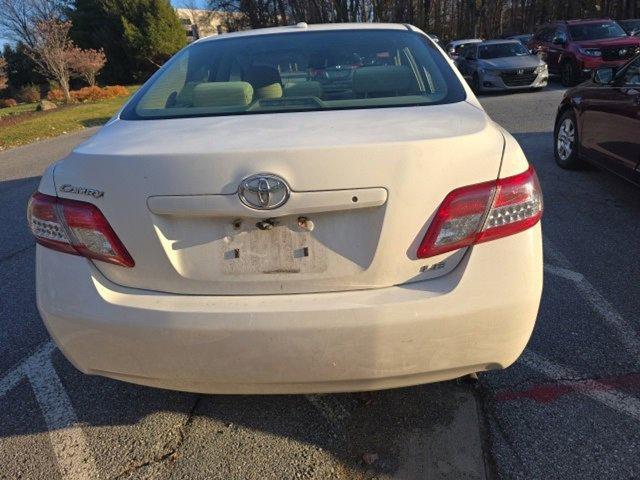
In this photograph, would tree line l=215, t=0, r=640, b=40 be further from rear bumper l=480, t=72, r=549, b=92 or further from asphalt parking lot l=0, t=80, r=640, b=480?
asphalt parking lot l=0, t=80, r=640, b=480

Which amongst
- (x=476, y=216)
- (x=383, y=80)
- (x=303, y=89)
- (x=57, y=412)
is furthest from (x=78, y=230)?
(x=383, y=80)

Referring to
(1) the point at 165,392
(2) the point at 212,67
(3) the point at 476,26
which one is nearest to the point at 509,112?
(2) the point at 212,67

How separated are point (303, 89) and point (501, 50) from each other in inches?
545

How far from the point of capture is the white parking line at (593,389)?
7.69 feet

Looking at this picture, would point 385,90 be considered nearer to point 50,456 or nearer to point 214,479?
point 214,479

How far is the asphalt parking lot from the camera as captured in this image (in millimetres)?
2135

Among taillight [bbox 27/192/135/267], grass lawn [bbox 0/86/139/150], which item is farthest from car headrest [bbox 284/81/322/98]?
grass lawn [bbox 0/86/139/150]

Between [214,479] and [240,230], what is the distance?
104 cm

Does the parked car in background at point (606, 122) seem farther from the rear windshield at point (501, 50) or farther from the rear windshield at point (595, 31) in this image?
the rear windshield at point (595, 31)

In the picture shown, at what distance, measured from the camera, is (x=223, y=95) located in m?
2.59

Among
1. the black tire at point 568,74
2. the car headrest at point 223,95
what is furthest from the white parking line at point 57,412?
the black tire at point 568,74

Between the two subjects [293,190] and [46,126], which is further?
[46,126]

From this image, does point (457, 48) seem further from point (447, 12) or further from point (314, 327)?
point (314, 327)

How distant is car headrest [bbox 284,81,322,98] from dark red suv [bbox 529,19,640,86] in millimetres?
12678
